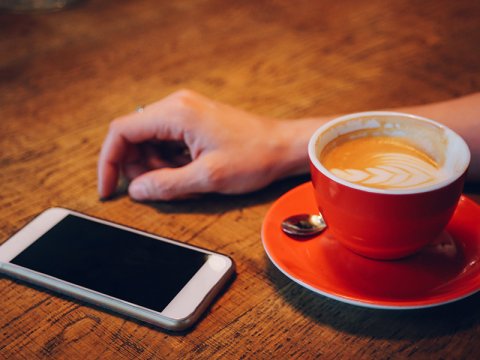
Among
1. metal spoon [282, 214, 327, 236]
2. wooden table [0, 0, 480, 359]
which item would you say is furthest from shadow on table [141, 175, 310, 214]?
metal spoon [282, 214, 327, 236]

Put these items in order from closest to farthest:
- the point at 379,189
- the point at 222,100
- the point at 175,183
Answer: the point at 379,189
the point at 175,183
the point at 222,100

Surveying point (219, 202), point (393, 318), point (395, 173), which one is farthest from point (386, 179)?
point (219, 202)

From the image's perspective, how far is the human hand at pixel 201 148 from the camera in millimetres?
Answer: 689

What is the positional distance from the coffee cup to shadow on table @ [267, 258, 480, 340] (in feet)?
0.19

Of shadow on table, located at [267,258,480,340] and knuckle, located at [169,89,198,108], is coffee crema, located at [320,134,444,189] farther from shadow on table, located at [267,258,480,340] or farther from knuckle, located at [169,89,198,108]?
knuckle, located at [169,89,198,108]

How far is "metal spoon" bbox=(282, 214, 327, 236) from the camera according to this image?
578 mm

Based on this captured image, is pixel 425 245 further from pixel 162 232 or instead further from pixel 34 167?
pixel 34 167

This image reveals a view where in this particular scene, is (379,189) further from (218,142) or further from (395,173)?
(218,142)

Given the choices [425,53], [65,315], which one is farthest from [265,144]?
[425,53]

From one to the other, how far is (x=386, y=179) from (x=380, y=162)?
1.2 inches

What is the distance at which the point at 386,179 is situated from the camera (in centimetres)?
54

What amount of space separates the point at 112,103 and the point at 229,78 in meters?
0.22

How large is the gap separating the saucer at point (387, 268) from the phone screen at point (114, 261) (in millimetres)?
95

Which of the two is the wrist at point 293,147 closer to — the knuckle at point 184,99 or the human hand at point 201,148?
the human hand at point 201,148
